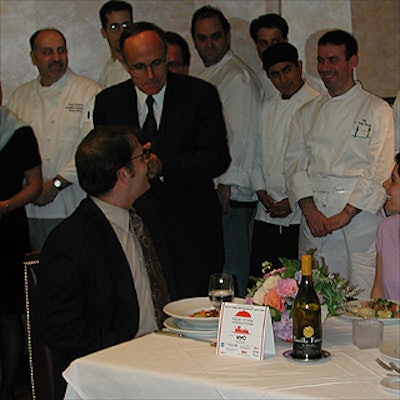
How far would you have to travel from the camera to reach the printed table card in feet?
5.96

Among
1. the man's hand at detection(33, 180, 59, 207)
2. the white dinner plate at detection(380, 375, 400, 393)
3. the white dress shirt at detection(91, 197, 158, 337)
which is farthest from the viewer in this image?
the man's hand at detection(33, 180, 59, 207)

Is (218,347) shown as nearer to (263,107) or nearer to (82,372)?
(82,372)

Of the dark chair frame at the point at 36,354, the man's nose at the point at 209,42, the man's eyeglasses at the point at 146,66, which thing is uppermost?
the man's nose at the point at 209,42

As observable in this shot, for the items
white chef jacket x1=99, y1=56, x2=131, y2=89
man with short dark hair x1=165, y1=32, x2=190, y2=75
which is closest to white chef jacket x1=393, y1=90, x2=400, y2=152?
man with short dark hair x1=165, y1=32, x2=190, y2=75

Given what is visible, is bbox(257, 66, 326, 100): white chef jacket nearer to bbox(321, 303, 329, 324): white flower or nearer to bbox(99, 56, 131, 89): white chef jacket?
bbox(99, 56, 131, 89): white chef jacket

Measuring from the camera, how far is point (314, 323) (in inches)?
71.6

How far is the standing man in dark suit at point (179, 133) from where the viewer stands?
10.2ft

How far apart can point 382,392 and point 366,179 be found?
6.97 ft

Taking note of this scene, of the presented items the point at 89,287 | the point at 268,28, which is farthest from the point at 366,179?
the point at 89,287

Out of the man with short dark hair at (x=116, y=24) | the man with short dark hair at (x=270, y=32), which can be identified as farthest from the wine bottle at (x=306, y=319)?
the man with short dark hair at (x=116, y=24)

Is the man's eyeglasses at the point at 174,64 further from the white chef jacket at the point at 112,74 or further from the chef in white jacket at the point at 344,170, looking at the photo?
the chef in white jacket at the point at 344,170

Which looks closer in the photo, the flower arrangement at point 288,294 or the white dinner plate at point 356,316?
the flower arrangement at point 288,294

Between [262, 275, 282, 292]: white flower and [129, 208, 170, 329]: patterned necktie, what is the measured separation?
2.01 feet

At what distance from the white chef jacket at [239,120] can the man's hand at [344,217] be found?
0.67 meters
